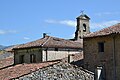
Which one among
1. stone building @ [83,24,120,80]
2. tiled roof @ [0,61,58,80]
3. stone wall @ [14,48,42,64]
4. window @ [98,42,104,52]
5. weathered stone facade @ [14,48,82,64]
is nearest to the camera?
tiled roof @ [0,61,58,80]

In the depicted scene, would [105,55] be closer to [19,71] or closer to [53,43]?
[19,71]

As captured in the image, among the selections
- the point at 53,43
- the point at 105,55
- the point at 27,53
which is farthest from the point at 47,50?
the point at 105,55

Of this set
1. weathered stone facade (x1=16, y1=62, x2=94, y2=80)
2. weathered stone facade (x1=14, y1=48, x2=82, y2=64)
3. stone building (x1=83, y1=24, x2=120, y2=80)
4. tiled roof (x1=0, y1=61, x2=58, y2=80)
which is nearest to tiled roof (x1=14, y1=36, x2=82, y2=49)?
weathered stone facade (x1=14, y1=48, x2=82, y2=64)

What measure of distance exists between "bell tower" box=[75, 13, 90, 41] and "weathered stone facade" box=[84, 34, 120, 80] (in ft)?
59.6

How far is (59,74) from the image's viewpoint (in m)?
22.3

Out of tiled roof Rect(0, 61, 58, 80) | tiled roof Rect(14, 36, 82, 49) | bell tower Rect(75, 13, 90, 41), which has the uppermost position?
bell tower Rect(75, 13, 90, 41)

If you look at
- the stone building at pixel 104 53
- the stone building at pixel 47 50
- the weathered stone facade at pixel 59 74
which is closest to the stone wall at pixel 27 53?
the stone building at pixel 47 50

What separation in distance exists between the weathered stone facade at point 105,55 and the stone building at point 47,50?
25.7ft

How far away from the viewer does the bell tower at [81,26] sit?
46812 millimetres

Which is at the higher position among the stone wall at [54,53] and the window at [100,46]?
the window at [100,46]

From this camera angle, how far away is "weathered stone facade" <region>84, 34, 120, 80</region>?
25.3m

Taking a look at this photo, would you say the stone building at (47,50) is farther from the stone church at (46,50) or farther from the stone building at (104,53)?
the stone building at (104,53)

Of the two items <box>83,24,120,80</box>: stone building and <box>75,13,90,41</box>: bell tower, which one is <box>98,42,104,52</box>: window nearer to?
<box>83,24,120,80</box>: stone building

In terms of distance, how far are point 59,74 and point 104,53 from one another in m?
5.97
